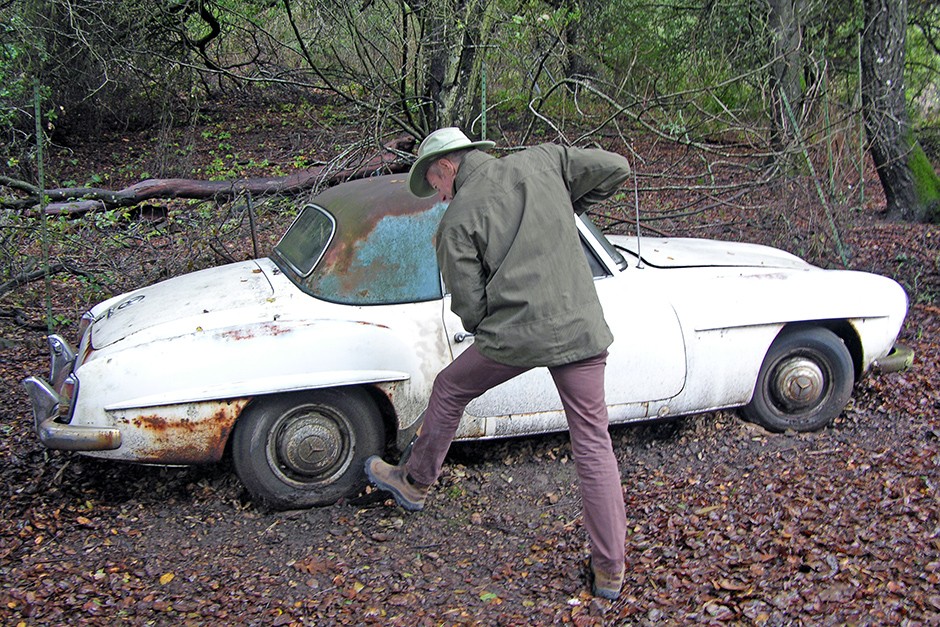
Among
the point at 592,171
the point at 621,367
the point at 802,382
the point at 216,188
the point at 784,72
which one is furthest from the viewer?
the point at 216,188

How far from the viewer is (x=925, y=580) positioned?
3264 mm

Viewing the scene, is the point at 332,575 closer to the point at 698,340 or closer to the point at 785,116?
the point at 698,340

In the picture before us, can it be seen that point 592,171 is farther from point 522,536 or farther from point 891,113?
point 891,113

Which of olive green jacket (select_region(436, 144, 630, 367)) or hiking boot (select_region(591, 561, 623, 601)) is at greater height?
olive green jacket (select_region(436, 144, 630, 367))

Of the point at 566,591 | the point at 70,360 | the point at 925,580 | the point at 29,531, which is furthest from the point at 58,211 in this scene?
the point at 925,580

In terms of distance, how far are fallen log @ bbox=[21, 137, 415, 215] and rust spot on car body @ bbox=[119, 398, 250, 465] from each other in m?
3.80

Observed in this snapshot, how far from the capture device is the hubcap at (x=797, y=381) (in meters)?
4.71

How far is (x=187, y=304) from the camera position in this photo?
4.16 m

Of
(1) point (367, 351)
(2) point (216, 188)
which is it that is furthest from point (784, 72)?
(1) point (367, 351)

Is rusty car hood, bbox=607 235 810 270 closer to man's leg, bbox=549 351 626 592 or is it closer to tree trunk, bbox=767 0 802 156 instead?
man's leg, bbox=549 351 626 592

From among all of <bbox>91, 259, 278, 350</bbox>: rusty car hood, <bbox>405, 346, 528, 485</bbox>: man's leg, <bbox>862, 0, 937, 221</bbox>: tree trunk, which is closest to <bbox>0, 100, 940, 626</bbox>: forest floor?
<bbox>405, 346, 528, 485</bbox>: man's leg

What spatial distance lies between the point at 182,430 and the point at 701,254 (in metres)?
3.00

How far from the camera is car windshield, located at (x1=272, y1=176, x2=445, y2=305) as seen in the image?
4.14 metres

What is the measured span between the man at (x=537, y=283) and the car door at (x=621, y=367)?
0.79 meters
